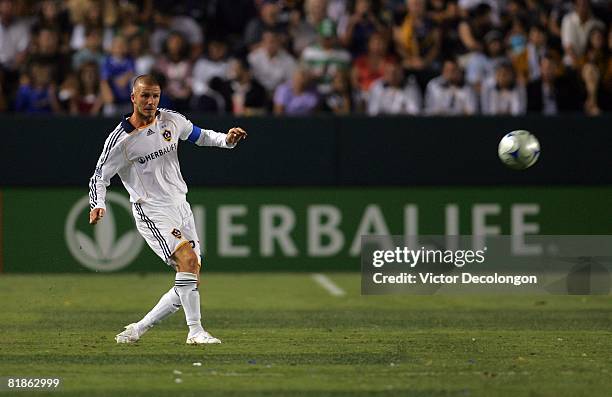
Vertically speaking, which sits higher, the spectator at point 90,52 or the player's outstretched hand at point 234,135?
the spectator at point 90,52

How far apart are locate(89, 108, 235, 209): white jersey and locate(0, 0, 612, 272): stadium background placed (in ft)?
23.3

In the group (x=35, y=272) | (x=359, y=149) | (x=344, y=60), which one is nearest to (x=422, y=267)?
(x=359, y=149)

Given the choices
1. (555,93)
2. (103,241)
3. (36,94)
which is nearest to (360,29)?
(555,93)

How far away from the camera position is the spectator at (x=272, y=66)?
1892 centimetres

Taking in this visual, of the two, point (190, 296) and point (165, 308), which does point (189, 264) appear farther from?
point (165, 308)

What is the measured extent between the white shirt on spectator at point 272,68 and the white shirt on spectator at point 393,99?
1.36 meters

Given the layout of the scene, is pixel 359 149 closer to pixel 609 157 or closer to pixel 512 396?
pixel 609 157

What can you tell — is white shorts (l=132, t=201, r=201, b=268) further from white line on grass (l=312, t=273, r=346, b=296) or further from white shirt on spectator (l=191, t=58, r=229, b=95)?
white shirt on spectator (l=191, t=58, r=229, b=95)

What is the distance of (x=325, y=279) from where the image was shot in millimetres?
17609

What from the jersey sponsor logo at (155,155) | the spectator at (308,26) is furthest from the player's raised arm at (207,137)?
the spectator at (308,26)

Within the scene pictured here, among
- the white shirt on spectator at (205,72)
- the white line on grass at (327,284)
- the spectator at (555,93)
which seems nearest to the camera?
the white line on grass at (327,284)

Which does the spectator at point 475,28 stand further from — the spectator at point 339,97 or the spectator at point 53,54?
the spectator at point 53,54

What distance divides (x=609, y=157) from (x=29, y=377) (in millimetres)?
11650

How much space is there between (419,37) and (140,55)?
4.29 m
